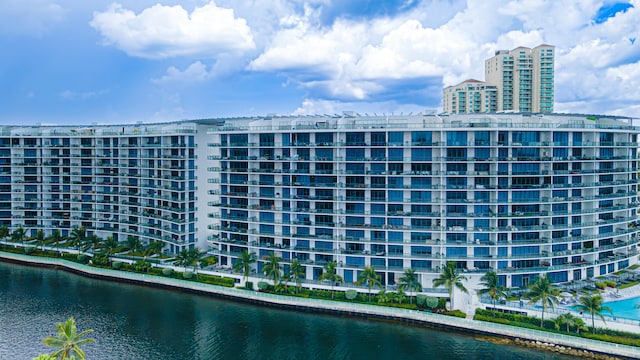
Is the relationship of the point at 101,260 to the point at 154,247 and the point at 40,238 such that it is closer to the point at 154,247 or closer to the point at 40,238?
the point at 154,247

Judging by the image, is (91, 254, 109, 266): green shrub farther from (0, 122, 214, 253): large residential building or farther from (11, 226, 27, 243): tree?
(11, 226, 27, 243): tree

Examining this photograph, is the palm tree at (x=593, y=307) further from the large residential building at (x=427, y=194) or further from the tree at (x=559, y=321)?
the large residential building at (x=427, y=194)

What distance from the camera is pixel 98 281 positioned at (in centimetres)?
8588

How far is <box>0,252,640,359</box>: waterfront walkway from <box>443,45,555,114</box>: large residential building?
5002 inches

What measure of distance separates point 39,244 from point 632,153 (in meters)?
118

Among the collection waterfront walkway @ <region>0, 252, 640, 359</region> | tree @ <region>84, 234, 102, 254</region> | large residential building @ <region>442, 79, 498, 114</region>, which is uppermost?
large residential building @ <region>442, 79, 498, 114</region>

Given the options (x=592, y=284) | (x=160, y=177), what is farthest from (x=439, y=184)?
(x=160, y=177)

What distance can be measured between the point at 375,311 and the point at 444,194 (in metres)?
21.4

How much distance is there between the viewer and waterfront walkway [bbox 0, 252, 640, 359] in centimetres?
5722

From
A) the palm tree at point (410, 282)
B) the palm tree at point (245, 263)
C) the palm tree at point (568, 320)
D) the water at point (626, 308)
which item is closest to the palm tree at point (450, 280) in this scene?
the palm tree at point (410, 282)

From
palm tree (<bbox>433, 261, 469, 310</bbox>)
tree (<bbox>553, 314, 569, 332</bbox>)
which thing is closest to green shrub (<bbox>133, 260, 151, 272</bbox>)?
palm tree (<bbox>433, 261, 469, 310</bbox>)

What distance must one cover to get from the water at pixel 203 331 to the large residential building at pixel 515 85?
132117 millimetres

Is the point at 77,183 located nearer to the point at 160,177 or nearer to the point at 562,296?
the point at 160,177

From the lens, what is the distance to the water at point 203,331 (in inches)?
2270
